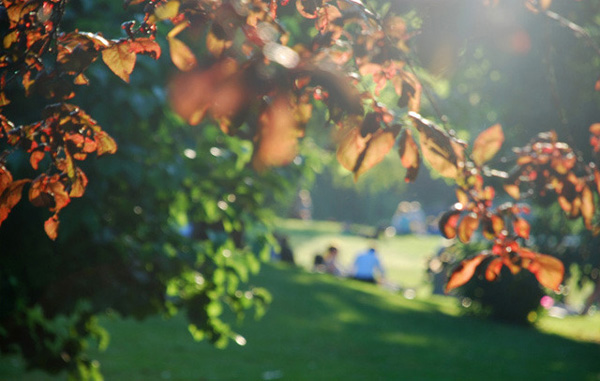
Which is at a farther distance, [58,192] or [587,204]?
[587,204]

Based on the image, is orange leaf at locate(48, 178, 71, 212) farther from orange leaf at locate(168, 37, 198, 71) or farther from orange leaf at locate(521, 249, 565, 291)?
orange leaf at locate(521, 249, 565, 291)

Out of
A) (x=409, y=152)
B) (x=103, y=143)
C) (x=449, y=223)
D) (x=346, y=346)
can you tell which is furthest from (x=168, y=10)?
(x=346, y=346)

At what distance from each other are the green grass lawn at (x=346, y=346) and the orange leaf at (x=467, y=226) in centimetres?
847

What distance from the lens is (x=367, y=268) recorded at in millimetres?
22172

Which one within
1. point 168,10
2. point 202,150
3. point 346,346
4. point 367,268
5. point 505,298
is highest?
point 168,10

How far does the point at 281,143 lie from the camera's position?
2104 millimetres

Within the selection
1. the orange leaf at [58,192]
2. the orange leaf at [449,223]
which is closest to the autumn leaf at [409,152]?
the orange leaf at [449,223]

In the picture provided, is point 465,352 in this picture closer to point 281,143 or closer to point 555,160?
point 555,160

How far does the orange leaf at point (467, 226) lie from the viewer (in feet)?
9.13

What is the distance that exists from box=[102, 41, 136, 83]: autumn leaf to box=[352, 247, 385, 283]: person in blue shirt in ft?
64.9

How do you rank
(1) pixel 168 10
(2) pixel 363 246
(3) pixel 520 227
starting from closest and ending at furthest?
(1) pixel 168 10, (3) pixel 520 227, (2) pixel 363 246

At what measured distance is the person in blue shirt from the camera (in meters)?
22.0

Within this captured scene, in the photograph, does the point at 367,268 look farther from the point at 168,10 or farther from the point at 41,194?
the point at 168,10

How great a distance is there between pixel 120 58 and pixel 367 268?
20275 millimetres
